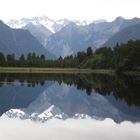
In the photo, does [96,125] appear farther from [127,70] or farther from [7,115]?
[127,70]

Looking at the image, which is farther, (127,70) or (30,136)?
(127,70)

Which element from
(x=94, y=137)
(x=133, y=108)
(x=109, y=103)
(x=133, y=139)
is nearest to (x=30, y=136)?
(x=94, y=137)

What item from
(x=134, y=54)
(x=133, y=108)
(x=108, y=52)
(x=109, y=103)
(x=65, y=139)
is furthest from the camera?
(x=108, y=52)

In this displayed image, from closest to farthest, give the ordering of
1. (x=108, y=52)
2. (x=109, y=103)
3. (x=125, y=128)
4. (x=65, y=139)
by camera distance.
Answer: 1. (x=65, y=139)
2. (x=125, y=128)
3. (x=109, y=103)
4. (x=108, y=52)

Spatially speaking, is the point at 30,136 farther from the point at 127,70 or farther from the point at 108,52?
the point at 108,52

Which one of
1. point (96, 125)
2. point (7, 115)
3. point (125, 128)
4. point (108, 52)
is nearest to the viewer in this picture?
point (125, 128)

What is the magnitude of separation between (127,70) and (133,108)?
99237 millimetres

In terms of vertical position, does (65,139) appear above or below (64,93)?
above

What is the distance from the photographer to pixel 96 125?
101 feet

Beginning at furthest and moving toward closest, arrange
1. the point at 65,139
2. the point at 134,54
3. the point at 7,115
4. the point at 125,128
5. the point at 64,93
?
the point at 134,54 → the point at 64,93 → the point at 7,115 → the point at 125,128 → the point at 65,139

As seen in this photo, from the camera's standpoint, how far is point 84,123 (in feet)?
104

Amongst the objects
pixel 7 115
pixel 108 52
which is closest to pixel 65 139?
pixel 7 115

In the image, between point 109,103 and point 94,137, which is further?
point 109,103

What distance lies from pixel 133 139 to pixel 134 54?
117 m
